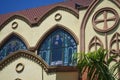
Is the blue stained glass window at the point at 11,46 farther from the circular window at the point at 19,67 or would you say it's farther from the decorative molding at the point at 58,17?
the circular window at the point at 19,67

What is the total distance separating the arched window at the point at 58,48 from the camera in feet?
91.7

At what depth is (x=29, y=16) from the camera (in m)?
33.0

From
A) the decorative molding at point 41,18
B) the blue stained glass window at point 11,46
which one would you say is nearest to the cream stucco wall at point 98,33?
the decorative molding at point 41,18

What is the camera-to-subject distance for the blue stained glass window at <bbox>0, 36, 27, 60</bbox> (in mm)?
31844

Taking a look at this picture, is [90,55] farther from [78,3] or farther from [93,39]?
[78,3]

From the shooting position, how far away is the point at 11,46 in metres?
32.3

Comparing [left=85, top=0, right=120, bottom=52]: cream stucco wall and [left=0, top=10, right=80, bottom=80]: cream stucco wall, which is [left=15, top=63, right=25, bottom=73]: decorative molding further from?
[left=85, top=0, right=120, bottom=52]: cream stucco wall

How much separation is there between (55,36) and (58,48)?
4.19ft

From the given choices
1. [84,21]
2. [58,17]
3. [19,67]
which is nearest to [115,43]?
[84,21]

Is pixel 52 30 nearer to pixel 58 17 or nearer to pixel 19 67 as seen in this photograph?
pixel 58 17

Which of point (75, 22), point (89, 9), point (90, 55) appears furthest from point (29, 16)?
point (90, 55)

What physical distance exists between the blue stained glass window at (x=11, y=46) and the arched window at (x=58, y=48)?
8.68 ft

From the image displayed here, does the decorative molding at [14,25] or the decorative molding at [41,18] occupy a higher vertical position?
the decorative molding at [41,18]

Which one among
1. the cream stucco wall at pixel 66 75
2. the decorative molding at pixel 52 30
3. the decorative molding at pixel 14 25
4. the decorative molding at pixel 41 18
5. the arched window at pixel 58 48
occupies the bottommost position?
the cream stucco wall at pixel 66 75
